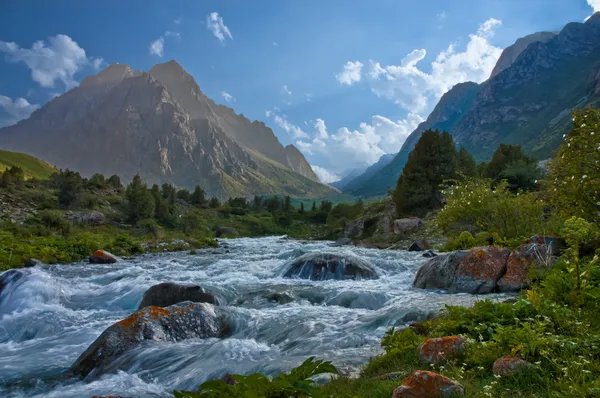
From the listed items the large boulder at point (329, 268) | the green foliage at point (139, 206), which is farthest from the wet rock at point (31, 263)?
the green foliage at point (139, 206)

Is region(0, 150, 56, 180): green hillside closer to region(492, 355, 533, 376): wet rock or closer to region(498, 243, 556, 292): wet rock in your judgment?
region(498, 243, 556, 292): wet rock

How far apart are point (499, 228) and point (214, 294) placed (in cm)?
1468

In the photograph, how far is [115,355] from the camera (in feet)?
26.6

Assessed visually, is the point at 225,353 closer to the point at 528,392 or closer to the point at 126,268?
the point at 528,392

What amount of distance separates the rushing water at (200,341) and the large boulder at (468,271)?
2.56 ft

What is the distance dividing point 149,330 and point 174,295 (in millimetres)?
3427

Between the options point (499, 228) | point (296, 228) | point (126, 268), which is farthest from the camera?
point (296, 228)

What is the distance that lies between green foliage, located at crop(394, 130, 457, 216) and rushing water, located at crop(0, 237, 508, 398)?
84.0ft

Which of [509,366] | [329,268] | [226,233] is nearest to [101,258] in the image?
[329,268]

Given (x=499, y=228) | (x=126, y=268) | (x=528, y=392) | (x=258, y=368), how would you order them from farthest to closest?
(x=126, y=268), (x=499, y=228), (x=258, y=368), (x=528, y=392)

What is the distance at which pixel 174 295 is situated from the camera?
40.6ft

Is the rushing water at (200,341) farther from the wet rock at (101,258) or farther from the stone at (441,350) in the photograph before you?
the wet rock at (101,258)

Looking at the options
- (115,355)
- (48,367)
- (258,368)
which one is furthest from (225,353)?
(48,367)

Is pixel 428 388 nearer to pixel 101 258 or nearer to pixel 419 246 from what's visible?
pixel 419 246
